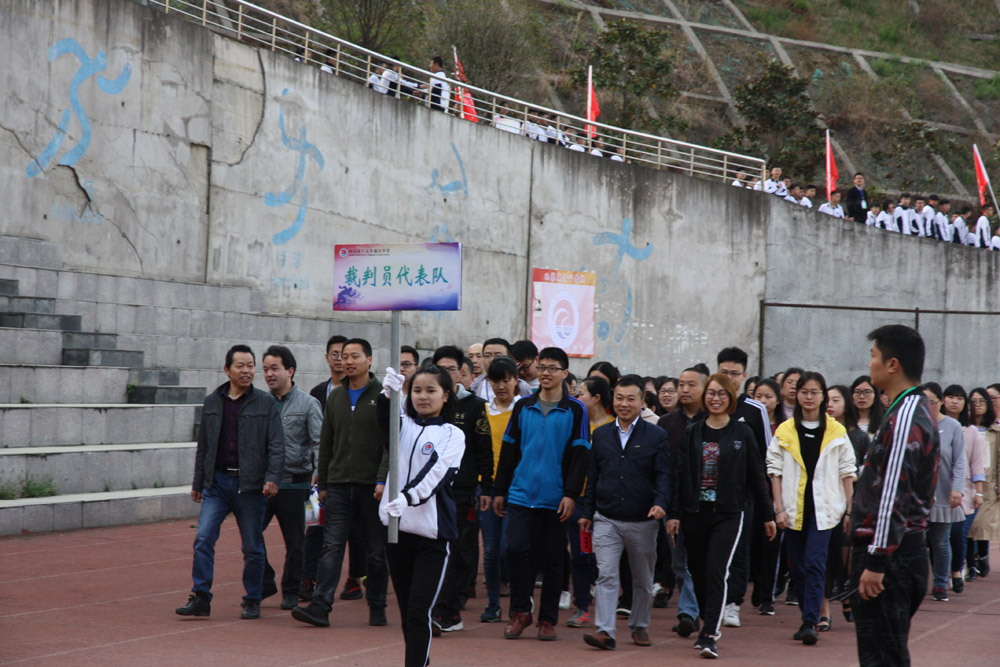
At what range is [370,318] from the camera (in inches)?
756

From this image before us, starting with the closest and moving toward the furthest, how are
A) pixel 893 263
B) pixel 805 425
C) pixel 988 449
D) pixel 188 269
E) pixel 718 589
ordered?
1. pixel 718 589
2. pixel 805 425
3. pixel 988 449
4. pixel 188 269
5. pixel 893 263

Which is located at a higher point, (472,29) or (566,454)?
(472,29)

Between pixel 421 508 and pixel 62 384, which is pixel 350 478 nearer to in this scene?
pixel 421 508

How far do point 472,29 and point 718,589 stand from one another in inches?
973

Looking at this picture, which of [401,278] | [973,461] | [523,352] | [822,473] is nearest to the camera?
[401,278]

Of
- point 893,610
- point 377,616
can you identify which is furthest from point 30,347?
point 893,610

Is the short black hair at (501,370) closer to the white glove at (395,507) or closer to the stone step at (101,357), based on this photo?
the white glove at (395,507)

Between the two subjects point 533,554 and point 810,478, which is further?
point 810,478

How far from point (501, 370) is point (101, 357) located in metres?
6.90

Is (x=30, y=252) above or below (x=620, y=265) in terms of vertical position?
below

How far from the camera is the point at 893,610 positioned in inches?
178

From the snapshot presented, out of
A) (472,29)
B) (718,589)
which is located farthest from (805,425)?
(472,29)

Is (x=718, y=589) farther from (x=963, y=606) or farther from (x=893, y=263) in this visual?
(x=893, y=263)

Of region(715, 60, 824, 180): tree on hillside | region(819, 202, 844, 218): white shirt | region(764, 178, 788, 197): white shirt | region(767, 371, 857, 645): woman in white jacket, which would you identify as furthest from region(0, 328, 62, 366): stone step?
region(715, 60, 824, 180): tree on hillside
